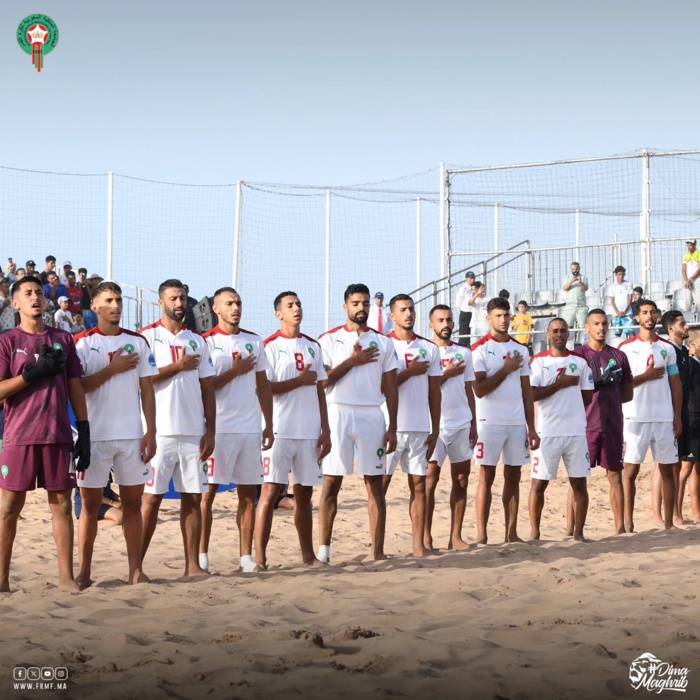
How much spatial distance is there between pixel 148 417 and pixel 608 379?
4720 mm

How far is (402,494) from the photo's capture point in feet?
45.2

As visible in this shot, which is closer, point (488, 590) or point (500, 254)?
point (488, 590)

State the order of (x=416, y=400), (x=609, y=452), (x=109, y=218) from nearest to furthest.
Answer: (x=416, y=400), (x=609, y=452), (x=109, y=218)

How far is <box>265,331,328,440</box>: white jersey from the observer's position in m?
8.16

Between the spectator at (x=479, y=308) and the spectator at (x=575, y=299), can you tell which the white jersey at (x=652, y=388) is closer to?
the spectator at (x=575, y=299)

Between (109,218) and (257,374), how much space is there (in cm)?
1126

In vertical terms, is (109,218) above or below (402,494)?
above

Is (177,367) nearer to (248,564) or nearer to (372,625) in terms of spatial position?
(248,564)

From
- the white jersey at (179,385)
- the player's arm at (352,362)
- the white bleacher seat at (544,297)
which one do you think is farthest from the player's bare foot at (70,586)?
the white bleacher seat at (544,297)

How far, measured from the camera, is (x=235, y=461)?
26.0 ft

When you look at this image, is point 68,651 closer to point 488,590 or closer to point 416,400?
point 488,590

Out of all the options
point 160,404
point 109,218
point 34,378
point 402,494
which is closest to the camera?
point 34,378

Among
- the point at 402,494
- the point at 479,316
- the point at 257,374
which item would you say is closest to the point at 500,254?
the point at 479,316

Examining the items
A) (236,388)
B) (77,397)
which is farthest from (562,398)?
(77,397)
